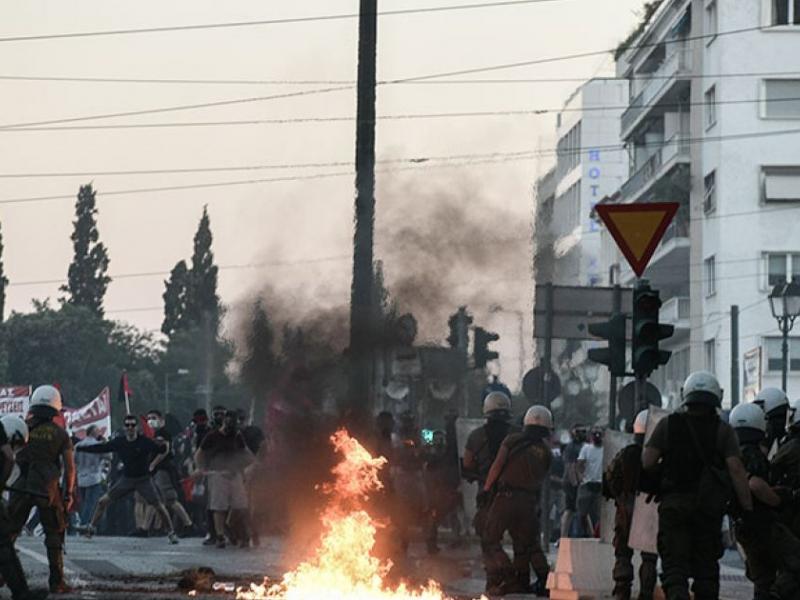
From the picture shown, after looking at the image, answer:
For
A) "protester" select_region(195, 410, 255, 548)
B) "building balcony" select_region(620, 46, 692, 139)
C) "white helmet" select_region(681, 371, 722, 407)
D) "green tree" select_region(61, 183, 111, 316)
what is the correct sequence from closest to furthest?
"white helmet" select_region(681, 371, 722, 407), "protester" select_region(195, 410, 255, 548), "building balcony" select_region(620, 46, 692, 139), "green tree" select_region(61, 183, 111, 316)

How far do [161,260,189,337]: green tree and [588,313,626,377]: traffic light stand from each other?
374ft

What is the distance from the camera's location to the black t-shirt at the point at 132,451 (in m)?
28.8

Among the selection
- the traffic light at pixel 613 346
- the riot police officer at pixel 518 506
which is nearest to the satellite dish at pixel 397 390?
the traffic light at pixel 613 346

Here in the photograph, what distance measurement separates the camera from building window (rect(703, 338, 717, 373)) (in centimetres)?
6994

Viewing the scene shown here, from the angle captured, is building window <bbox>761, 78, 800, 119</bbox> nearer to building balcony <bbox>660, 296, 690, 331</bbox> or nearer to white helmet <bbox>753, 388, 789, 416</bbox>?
building balcony <bbox>660, 296, 690, 331</bbox>

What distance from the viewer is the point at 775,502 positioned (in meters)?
14.5

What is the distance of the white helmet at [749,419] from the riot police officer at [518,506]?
13.0ft

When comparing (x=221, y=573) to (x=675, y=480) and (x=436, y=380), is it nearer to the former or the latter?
(x=675, y=480)

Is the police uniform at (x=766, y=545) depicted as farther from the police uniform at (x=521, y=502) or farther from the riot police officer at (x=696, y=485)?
the police uniform at (x=521, y=502)

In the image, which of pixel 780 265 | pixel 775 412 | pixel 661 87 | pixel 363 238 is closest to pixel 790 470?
pixel 775 412

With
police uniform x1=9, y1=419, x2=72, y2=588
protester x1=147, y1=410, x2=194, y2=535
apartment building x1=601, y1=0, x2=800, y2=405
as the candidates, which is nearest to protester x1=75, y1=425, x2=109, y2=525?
protester x1=147, y1=410, x2=194, y2=535

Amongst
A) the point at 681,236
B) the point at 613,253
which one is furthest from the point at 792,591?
the point at 613,253

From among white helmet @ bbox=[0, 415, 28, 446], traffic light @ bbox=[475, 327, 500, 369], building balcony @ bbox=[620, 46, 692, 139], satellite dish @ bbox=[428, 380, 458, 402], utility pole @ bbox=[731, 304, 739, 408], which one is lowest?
white helmet @ bbox=[0, 415, 28, 446]

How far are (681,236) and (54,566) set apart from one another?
5665 centimetres
